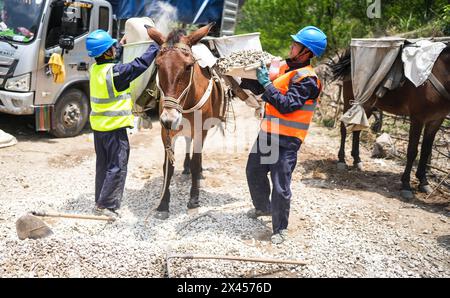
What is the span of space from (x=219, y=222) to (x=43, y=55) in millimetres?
4474

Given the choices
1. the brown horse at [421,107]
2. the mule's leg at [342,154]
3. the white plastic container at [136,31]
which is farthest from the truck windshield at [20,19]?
the brown horse at [421,107]

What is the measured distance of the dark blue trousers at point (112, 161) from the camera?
14.5 ft

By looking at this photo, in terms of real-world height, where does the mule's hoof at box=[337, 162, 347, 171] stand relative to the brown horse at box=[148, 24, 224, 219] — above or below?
below

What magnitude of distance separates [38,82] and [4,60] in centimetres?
59

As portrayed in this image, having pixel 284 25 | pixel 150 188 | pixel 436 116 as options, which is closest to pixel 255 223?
pixel 150 188

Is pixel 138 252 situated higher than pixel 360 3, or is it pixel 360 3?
pixel 360 3

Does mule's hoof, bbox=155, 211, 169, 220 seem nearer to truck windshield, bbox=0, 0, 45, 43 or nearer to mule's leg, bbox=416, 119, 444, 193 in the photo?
mule's leg, bbox=416, 119, 444, 193

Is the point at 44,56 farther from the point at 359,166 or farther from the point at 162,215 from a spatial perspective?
the point at 359,166

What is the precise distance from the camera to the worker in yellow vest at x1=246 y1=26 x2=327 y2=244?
383 cm

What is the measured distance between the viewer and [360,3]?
41.2 ft

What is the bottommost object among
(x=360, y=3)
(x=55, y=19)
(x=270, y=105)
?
(x=270, y=105)

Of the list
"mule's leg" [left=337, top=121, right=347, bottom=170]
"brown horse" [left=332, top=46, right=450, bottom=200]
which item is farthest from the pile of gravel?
"mule's leg" [left=337, top=121, right=347, bottom=170]

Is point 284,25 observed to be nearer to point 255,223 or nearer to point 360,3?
point 360,3

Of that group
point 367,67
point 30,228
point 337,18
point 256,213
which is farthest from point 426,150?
point 337,18
